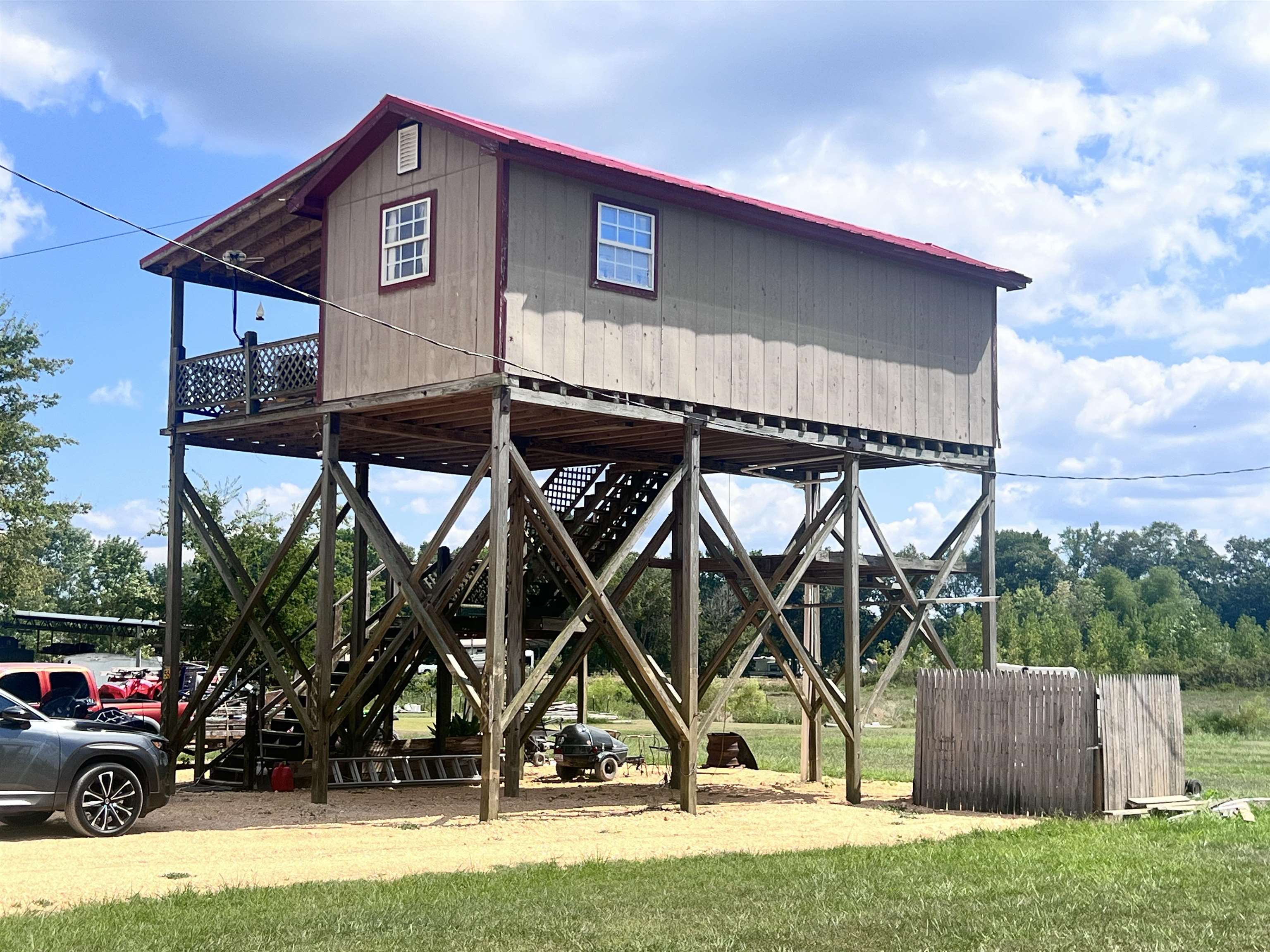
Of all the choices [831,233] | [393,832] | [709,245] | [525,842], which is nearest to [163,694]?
[393,832]

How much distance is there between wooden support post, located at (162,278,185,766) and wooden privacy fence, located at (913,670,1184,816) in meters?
12.1

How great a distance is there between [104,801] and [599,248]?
376 inches

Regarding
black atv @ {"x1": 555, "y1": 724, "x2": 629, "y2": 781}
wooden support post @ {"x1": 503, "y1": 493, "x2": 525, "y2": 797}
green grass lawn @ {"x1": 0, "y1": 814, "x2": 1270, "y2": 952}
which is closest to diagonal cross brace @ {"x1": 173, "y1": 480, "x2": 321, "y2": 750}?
wooden support post @ {"x1": 503, "y1": 493, "x2": 525, "y2": 797}

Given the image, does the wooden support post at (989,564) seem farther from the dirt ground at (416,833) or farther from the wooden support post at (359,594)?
the wooden support post at (359,594)

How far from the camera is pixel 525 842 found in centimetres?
1694

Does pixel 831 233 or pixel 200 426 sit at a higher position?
pixel 831 233

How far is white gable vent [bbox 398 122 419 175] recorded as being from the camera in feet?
68.2

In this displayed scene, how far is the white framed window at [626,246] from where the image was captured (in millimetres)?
20500

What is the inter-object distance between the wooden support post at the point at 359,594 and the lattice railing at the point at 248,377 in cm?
270

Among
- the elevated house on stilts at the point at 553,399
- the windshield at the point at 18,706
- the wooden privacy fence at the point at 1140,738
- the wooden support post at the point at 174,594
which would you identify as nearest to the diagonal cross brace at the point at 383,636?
the elevated house on stilts at the point at 553,399

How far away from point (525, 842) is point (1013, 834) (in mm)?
5728

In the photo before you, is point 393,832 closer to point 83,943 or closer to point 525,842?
point 525,842

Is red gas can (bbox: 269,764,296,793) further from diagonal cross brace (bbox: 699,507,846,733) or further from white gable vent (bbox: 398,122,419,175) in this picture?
white gable vent (bbox: 398,122,419,175)

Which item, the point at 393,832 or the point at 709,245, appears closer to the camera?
the point at 393,832
